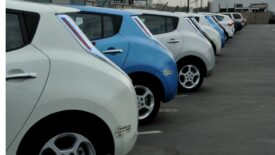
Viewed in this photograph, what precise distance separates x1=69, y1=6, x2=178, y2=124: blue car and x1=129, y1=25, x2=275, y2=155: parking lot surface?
43 cm

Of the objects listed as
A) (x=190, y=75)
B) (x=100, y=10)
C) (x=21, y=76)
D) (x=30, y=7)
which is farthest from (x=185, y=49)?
(x=21, y=76)

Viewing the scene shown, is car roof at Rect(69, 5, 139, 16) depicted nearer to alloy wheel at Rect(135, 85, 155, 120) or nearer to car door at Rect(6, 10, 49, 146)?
alloy wheel at Rect(135, 85, 155, 120)

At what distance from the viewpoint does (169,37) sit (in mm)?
10773

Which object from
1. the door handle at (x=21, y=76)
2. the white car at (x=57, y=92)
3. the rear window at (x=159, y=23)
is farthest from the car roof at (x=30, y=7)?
the rear window at (x=159, y=23)

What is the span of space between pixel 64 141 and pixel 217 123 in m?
3.76

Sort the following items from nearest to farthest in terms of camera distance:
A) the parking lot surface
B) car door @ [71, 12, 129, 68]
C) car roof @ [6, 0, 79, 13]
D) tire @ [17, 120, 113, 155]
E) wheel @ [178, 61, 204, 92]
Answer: tire @ [17, 120, 113, 155] → car roof @ [6, 0, 79, 13] → the parking lot surface → car door @ [71, 12, 129, 68] → wheel @ [178, 61, 204, 92]

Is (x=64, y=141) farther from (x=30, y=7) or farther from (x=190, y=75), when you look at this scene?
(x=190, y=75)

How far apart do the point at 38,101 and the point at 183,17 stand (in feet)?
24.8

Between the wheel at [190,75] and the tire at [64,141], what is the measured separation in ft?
22.0

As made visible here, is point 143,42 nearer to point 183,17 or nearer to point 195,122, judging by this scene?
point 195,122

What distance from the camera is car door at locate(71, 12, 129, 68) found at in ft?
Answer: 23.6

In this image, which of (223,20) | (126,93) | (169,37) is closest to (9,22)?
(126,93)

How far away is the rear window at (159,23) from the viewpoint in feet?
34.3

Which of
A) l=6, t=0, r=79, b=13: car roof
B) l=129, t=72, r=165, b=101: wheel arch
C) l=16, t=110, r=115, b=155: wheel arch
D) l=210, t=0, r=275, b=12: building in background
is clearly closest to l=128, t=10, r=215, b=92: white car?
l=129, t=72, r=165, b=101: wheel arch
